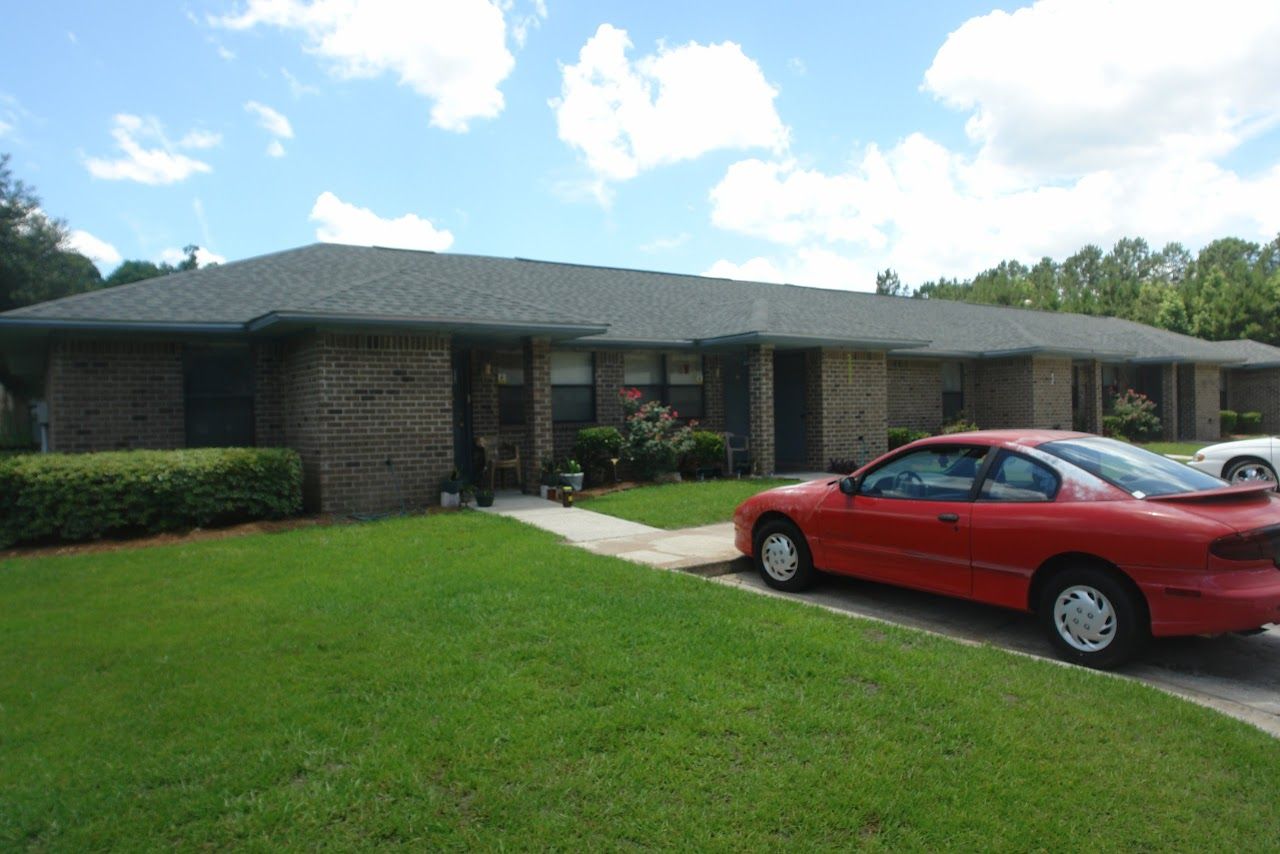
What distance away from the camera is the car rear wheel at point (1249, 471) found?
465 inches

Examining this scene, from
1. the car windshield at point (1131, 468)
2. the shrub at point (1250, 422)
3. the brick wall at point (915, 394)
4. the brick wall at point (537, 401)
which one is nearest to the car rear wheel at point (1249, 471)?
the brick wall at point (915, 394)

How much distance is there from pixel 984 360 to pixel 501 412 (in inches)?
539

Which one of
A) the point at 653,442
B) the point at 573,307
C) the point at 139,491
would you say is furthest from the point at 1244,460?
the point at 139,491

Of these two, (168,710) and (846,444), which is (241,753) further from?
(846,444)

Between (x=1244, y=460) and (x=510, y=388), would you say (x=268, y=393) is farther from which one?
(x=1244, y=460)

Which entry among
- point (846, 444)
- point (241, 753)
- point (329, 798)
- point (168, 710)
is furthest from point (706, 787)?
point (846, 444)

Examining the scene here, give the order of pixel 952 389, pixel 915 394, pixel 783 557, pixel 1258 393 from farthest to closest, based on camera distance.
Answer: pixel 1258 393, pixel 952 389, pixel 915 394, pixel 783 557

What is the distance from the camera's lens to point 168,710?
400 centimetres

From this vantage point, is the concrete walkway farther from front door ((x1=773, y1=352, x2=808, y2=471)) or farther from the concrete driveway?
front door ((x1=773, y1=352, x2=808, y2=471))

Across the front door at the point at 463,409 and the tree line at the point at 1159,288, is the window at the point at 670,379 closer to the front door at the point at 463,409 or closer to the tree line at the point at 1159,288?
the front door at the point at 463,409

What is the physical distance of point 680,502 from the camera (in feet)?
37.8

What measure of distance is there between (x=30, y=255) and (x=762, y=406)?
2988 centimetres

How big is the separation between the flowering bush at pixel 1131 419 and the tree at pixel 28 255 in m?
37.3

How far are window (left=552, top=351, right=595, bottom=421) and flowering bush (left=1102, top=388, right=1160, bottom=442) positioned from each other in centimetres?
1682
